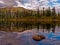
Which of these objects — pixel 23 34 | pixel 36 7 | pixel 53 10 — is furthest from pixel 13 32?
pixel 53 10

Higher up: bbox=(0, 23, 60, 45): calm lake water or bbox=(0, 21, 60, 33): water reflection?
bbox=(0, 21, 60, 33): water reflection

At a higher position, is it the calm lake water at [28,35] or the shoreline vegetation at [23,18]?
the shoreline vegetation at [23,18]

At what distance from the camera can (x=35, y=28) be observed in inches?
86.4

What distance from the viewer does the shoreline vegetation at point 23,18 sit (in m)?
2.17

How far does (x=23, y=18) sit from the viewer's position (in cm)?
219

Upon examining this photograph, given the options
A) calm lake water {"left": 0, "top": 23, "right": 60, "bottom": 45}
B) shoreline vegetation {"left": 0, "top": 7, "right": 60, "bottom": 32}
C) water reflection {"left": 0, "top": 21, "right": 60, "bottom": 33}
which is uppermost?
shoreline vegetation {"left": 0, "top": 7, "right": 60, "bottom": 32}

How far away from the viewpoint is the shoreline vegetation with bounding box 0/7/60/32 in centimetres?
217

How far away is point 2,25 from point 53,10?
71cm

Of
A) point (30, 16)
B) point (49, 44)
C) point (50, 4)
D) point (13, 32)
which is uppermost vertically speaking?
Answer: point (50, 4)

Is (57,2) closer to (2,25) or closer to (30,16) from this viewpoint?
(30,16)

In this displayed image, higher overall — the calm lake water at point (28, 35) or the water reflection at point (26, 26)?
the water reflection at point (26, 26)

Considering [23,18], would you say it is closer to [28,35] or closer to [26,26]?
[26,26]

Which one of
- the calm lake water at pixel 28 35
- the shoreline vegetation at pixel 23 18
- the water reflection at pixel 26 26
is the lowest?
the calm lake water at pixel 28 35

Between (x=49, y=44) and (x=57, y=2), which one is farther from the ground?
(x=57, y=2)
